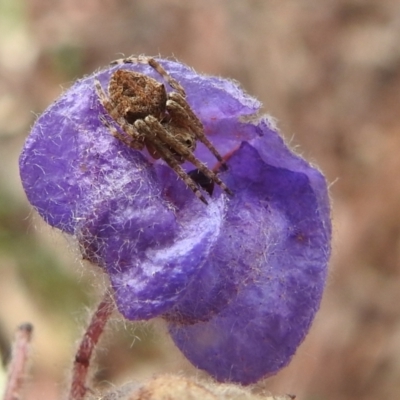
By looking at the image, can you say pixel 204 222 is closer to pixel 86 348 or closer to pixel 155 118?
pixel 155 118

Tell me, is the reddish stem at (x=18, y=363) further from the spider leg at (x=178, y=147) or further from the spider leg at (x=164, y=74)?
the spider leg at (x=164, y=74)

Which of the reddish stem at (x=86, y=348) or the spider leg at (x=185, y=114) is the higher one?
the spider leg at (x=185, y=114)

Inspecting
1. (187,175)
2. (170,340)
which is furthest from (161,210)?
(170,340)

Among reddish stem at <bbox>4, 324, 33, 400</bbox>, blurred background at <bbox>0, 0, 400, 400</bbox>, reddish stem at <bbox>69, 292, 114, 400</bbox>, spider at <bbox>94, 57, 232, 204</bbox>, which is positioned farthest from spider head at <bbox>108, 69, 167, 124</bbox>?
blurred background at <bbox>0, 0, 400, 400</bbox>

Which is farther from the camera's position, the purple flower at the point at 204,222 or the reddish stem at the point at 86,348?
the reddish stem at the point at 86,348

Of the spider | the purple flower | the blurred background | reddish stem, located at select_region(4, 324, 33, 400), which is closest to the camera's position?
the purple flower

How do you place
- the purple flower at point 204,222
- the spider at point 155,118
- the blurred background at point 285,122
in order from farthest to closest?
the blurred background at point 285,122
the spider at point 155,118
the purple flower at point 204,222

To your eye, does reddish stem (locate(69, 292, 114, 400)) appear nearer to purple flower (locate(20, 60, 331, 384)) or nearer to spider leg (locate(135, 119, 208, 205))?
purple flower (locate(20, 60, 331, 384))

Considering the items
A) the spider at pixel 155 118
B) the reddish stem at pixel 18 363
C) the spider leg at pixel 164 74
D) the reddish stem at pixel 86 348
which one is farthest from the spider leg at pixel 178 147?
the reddish stem at pixel 18 363
